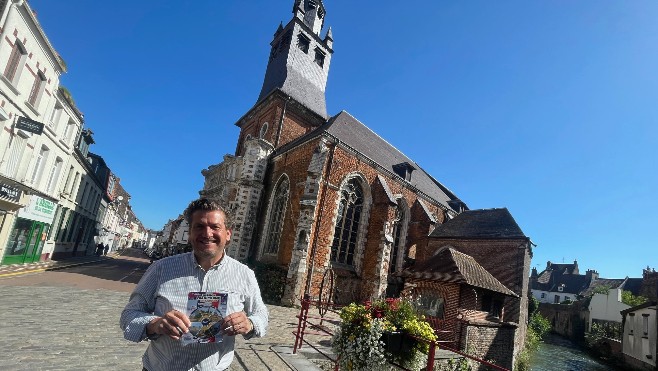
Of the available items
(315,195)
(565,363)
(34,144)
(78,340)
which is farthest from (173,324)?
(565,363)

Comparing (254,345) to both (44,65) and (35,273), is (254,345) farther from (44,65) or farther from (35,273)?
(44,65)

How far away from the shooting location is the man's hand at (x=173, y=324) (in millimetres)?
1720

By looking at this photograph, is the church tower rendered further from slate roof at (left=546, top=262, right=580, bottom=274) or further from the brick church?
slate roof at (left=546, top=262, right=580, bottom=274)

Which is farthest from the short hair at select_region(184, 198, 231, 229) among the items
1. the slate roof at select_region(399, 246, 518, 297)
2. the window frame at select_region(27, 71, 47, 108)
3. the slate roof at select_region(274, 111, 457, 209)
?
the window frame at select_region(27, 71, 47, 108)

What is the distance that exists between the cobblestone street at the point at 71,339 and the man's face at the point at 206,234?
12.5 feet

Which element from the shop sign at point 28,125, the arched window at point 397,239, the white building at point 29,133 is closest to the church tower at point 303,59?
the arched window at point 397,239

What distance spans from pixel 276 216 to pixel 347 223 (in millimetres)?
3863

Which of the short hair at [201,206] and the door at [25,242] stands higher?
the short hair at [201,206]

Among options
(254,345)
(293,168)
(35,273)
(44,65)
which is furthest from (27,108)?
(254,345)

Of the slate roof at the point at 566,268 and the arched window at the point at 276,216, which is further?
the slate roof at the point at 566,268

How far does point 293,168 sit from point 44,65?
10876 millimetres

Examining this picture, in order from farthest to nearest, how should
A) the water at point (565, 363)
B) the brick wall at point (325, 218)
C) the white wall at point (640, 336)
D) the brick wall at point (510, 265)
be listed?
1. the white wall at point (640, 336)
2. the water at point (565, 363)
3. the brick wall at point (510, 265)
4. the brick wall at point (325, 218)

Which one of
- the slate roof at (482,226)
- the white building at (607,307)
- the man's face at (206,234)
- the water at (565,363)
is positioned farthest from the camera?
the white building at (607,307)

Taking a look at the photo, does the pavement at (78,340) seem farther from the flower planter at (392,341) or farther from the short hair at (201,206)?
the short hair at (201,206)
